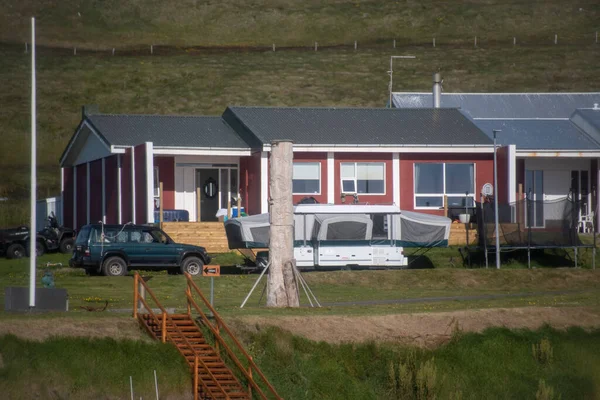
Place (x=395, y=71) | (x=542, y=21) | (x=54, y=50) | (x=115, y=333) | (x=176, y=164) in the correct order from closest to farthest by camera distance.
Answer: (x=115, y=333) < (x=176, y=164) < (x=395, y=71) < (x=54, y=50) < (x=542, y=21)

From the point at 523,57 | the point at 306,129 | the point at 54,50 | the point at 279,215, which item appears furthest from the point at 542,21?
the point at 279,215

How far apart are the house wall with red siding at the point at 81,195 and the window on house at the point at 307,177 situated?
32.5 feet

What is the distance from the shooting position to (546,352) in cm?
2238

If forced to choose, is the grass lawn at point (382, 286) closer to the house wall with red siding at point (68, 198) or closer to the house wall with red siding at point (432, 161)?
the house wall with red siding at point (432, 161)

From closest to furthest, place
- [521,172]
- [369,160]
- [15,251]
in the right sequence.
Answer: [15,251] → [369,160] → [521,172]

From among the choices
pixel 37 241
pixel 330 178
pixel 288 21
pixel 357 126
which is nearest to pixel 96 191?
pixel 37 241

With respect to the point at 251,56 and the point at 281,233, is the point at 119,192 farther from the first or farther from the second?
the point at 251,56

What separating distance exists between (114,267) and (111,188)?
9.76m

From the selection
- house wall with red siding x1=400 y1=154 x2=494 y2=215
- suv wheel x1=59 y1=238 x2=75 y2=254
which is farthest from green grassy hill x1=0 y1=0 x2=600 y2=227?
house wall with red siding x1=400 y1=154 x2=494 y2=215

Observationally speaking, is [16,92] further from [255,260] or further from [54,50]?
[255,260]

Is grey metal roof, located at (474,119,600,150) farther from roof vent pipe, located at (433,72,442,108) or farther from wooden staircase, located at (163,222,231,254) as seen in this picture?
wooden staircase, located at (163,222,231,254)

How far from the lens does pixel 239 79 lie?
82250mm

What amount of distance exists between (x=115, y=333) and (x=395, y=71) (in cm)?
6670

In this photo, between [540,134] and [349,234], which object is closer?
[349,234]
